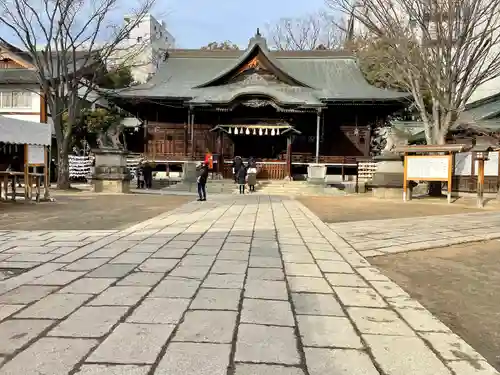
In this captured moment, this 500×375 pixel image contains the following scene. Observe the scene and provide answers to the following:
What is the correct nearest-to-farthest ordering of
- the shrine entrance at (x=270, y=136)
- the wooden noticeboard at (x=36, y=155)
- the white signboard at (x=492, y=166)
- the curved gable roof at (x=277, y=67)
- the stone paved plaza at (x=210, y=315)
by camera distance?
the stone paved plaza at (x=210, y=315) → the wooden noticeboard at (x=36, y=155) → the white signboard at (x=492, y=166) → the shrine entrance at (x=270, y=136) → the curved gable roof at (x=277, y=67)

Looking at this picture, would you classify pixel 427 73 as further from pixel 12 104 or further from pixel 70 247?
pixel 12 104

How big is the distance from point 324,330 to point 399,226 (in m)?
5.95

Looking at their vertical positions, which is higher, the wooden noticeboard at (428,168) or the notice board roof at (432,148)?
the notice board roof at (432,148)

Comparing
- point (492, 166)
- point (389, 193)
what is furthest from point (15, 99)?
point (492, 166)

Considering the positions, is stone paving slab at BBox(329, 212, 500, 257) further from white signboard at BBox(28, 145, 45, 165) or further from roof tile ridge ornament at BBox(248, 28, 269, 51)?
roof tile ridge ornament at BBox(248, 28, 269, 51)

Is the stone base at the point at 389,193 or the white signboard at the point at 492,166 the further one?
the white signboard at the point at 492,166

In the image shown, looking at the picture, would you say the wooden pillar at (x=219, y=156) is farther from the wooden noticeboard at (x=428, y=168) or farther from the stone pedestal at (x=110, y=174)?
the wooden noticeboard at (x=428, y=168)

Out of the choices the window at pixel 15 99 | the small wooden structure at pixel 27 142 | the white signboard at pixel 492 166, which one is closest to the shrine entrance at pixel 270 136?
the white signboard at pixel 492 166

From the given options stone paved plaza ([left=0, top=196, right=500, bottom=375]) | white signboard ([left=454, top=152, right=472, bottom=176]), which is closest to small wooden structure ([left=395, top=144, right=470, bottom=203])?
white signboard ([left=454, top=152, right=472, bottom=176])

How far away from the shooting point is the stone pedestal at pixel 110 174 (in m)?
17.1

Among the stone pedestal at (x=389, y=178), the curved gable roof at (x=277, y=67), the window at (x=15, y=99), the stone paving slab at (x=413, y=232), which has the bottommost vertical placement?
the stone paving slab at (x=413, y=232)

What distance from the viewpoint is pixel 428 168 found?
14258 mm

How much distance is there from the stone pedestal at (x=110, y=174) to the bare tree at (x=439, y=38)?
34.0 feet

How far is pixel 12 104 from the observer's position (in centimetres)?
2770
